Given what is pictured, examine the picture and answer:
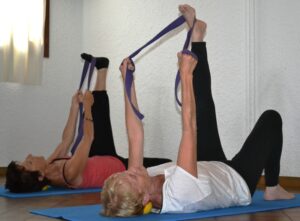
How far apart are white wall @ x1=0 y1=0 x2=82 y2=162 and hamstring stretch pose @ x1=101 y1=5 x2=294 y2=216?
8.88 ft

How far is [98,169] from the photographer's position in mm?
3525

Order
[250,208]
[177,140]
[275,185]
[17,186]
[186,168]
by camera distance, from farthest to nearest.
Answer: [177,140] < [17,186] < [275,185] < [250,208] < [186,168]

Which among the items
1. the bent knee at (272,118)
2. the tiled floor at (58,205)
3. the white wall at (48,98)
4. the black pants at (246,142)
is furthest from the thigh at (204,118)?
the white wall at (48,98)

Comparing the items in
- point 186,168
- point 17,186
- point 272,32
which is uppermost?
point 272,32

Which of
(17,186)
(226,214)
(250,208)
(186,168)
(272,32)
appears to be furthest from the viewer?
(272,32)

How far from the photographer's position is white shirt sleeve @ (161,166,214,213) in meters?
2.07

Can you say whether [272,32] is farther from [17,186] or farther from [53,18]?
[53,18]

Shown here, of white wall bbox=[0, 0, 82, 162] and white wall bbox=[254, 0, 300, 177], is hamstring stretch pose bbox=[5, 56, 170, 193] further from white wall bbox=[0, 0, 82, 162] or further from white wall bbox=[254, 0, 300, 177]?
white wall bbox=[0, 0, 82, 162]

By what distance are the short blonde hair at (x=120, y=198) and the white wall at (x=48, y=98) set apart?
316cm

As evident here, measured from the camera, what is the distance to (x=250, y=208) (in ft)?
8.07

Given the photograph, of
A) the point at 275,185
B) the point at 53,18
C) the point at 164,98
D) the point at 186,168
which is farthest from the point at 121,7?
the point at 186,168

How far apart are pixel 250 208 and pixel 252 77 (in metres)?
1.59

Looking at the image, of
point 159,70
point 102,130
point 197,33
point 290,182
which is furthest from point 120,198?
point 159,70

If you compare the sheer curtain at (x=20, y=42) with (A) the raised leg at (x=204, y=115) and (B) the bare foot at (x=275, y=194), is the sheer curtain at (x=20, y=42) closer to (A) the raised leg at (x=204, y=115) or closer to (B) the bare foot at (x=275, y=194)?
(A) the raised leg at (x=204, y=115)
